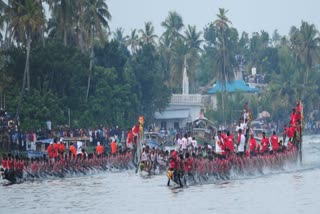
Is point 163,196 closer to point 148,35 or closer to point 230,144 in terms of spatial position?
point 230,144

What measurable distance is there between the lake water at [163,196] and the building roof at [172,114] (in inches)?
2412

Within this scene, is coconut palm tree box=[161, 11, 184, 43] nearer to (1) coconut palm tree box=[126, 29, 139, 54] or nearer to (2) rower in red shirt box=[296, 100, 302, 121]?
(1) coconut palm tree box=[126, 29, 139, 54]

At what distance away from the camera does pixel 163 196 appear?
40906 millimetres

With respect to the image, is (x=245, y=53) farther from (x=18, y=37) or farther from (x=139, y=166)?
(x=139, y=166)

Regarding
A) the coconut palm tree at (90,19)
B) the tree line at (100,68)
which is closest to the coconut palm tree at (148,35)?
the tree line at (100,68)

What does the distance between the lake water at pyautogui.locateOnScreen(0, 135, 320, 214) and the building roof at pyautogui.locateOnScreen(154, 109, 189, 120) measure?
61268mm

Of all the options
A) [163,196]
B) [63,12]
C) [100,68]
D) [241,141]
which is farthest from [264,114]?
[163,196]

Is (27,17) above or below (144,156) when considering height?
above

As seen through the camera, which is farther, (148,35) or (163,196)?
(148,35)

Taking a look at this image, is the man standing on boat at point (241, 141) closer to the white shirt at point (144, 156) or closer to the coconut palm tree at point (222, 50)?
the white shirt at point (144, 156)

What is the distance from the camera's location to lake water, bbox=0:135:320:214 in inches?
1439

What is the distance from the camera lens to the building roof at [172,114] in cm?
11338

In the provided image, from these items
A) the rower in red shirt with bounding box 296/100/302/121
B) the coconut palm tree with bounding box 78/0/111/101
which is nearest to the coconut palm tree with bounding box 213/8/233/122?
the coconut palm tree with bounding box 78/0/111/101

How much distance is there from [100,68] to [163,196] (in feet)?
172
